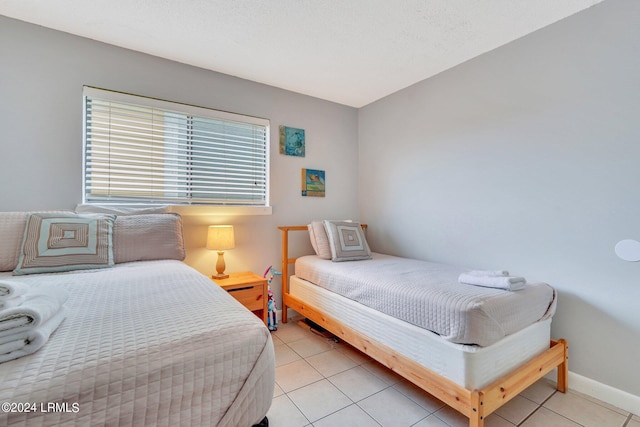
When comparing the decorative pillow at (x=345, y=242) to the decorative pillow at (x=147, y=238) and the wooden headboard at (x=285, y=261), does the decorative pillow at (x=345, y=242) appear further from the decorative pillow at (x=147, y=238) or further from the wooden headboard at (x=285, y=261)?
the decorative pillow at (x=147, y=238)

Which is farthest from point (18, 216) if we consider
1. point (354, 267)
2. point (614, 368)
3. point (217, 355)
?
point (614, 368)

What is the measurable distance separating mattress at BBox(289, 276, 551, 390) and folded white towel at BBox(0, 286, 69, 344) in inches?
61.8

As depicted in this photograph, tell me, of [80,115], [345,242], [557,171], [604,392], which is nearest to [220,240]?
[345,242]

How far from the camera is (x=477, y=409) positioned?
4.19 ft

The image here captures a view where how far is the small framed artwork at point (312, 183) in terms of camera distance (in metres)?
3.14

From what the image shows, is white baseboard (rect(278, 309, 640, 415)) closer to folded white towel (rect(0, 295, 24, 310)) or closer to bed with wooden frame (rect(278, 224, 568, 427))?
bed with wooden frame (rect(278, 224, 568, 427))

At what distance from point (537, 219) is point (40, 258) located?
3.14 meters

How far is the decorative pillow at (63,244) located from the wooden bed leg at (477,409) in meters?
2.13

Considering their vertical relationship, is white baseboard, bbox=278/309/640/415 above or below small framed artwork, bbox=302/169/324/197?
below

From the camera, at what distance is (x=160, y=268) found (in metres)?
1.70

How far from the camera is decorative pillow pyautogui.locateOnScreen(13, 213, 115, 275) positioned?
158 centimetres

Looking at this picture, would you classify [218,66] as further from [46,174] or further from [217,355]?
[217,355]

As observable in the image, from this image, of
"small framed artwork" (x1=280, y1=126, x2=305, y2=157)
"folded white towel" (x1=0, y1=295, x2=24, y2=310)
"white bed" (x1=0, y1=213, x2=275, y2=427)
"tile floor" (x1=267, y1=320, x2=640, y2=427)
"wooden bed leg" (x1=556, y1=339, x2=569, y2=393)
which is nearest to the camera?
"white bed" (x1=0, y1=213, x2=275, y2=427)

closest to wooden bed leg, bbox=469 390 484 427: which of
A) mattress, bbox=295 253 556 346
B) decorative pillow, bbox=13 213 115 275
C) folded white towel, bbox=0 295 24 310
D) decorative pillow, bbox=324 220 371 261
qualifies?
mattress, bbox=295 253 556 346
